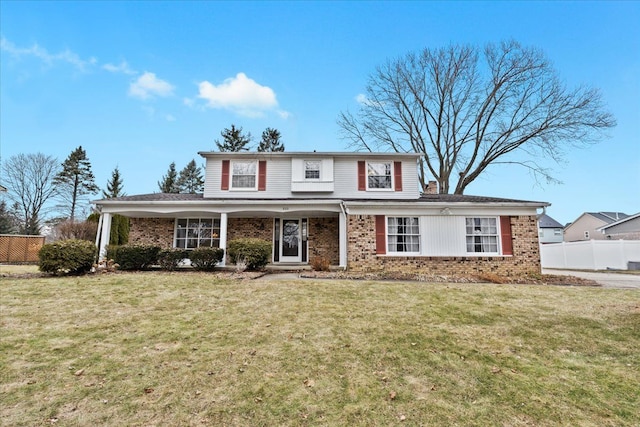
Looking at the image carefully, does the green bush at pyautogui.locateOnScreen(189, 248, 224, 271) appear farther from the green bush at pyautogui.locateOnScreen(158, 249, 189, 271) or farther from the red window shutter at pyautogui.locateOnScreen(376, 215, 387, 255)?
the red window shutter at pyautogui.locateOnScreen(376, 215, 387, 255)

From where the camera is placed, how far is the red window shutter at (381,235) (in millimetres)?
12266

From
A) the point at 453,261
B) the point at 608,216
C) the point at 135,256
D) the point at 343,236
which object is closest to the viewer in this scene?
the point at 135,256

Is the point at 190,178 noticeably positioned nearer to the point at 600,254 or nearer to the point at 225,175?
the point at 225,175

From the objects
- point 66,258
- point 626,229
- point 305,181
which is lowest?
point 66,258

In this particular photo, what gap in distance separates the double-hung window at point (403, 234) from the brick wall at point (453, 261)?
1.35 ft

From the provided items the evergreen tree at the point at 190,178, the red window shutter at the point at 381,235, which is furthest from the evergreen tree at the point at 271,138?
the red window shutter at the point at 381,235

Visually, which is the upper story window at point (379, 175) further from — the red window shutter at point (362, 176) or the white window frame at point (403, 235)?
the white window frame at point (403, 235)

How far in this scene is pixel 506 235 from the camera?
40.5 ft

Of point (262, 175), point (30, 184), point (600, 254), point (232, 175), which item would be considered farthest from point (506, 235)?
point (30, 184)

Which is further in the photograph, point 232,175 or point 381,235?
point 232,175

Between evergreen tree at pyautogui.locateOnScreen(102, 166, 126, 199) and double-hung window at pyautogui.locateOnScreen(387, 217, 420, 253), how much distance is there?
3695 cm

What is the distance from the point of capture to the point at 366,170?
1523 cm

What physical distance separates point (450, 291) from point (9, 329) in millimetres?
8950

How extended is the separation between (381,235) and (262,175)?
21.2 feet
